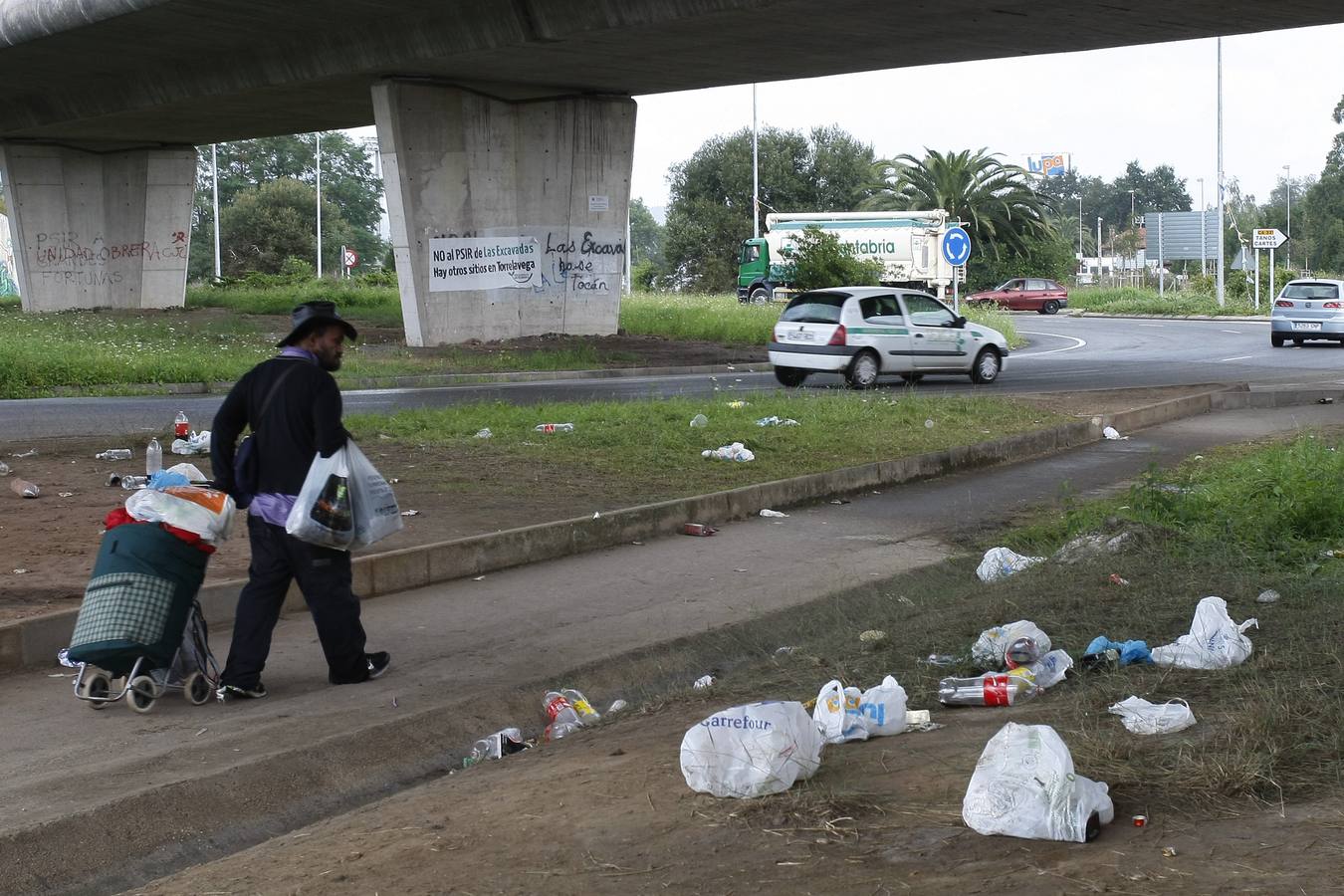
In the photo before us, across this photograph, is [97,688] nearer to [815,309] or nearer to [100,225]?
[815,309]

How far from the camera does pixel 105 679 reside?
630cm

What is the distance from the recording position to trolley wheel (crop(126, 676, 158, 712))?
20.3 ft

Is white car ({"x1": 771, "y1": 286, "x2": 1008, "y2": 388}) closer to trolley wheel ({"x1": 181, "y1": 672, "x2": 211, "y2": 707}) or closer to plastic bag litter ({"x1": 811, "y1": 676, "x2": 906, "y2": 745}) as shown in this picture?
trolley wheel ({"x1": 181, "y1": 672, "x2": 211, "y2": 707})

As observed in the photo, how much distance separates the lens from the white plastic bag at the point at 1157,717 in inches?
190

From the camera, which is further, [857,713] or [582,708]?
[582,708]

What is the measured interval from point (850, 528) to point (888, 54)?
1503cm

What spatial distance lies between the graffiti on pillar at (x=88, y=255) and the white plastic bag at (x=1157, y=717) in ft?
134

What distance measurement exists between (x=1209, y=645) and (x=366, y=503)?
3.76 meters

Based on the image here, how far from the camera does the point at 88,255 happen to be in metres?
40.9

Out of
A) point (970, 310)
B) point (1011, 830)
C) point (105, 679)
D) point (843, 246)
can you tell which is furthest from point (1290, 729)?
point (970, 310)

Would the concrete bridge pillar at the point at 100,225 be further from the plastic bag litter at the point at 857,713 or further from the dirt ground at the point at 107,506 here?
the plastic bag litter at the point at 857,713

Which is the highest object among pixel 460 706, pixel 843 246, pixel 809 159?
pixel 809 159

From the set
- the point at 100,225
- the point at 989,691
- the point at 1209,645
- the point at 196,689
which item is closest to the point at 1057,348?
the point at 100,225

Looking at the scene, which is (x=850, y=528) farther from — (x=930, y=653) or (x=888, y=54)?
(x=888, y=54)
